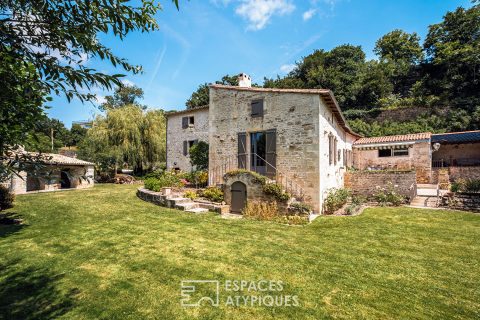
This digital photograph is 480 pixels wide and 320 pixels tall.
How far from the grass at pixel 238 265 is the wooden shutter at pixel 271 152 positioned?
11.8 ft

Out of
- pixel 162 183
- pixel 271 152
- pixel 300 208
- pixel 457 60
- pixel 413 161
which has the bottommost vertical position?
pixel 300 208

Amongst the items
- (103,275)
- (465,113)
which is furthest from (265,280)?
(465,113)

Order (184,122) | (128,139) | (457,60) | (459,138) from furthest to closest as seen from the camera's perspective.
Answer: (457,60), (128,139), (184,122), (459,138)

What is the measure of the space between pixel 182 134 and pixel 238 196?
10.7m

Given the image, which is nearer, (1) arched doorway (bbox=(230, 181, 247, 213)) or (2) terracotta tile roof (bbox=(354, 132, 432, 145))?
(1) arched doorway (bbox=(230, 181, 247, 213))

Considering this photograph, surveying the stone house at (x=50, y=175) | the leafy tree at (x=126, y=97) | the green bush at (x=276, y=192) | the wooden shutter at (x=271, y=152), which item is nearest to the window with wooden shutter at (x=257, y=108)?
the wooden shutter at (x=271, y=152)

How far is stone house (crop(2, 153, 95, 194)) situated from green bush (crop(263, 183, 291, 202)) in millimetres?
6799

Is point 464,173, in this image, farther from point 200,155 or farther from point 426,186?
point 200,155

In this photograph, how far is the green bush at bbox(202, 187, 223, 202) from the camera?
12.0 meters

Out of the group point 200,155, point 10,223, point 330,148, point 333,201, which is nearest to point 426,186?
point 330,148

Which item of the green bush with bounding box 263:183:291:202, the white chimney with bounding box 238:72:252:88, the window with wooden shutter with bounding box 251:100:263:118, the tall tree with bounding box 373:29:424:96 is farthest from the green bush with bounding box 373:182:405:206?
the tall tree with bounding box 373:29:424:96

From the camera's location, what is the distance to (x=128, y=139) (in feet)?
75.8

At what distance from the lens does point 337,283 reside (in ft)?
15.0

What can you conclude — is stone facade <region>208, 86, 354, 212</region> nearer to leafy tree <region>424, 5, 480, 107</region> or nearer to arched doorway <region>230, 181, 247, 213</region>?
arched doorway <region>230, 181, 247, 213</region>
